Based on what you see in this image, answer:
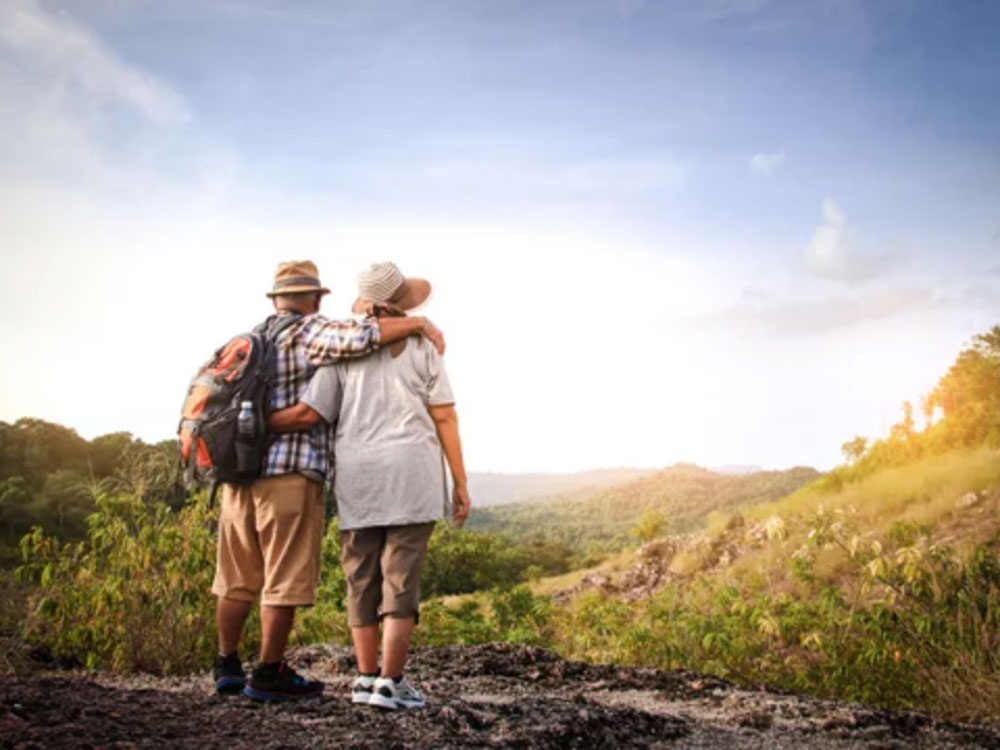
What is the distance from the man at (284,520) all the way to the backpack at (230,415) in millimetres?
65

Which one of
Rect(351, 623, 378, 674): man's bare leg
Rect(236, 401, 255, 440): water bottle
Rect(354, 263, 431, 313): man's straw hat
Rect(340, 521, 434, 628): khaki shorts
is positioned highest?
Rect(354, 263, 431, 313): man's straw hat

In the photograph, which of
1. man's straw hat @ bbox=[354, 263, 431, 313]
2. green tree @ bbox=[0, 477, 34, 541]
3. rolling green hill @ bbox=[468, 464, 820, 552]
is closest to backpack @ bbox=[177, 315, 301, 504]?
man's straw hat @ bbox=[354, 263, 431, 313]

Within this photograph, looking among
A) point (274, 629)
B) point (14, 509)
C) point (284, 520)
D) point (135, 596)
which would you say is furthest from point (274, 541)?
point (14, 509)

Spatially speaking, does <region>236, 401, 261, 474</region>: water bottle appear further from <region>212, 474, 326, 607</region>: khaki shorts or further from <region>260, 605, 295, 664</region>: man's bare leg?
<region>260, 605, 295, 664</region>: man's bare leg

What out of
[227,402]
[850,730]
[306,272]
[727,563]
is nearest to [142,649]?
[227,402]

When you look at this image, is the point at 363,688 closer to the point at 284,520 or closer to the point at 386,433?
the point at 284,520

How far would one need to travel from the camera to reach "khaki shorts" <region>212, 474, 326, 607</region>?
12.9ft

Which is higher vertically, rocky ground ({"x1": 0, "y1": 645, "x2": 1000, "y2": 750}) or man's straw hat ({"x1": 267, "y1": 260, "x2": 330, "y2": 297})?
man's straw hat ({"x1": 267, "y1": 260, "x2": 330, "y2": 297})

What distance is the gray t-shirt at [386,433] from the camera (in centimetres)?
385

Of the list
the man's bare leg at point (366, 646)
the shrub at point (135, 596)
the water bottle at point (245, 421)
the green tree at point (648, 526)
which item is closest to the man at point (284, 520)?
the water bottle at point (245, 421)

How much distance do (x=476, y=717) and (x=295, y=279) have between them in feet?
7.01

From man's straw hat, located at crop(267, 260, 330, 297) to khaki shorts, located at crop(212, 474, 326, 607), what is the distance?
901 millimetres

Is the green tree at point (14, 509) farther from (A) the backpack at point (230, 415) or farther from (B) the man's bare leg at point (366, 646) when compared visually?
(B) the man's bare leg at point (366, 646)

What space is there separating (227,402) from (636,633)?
13.7ft
